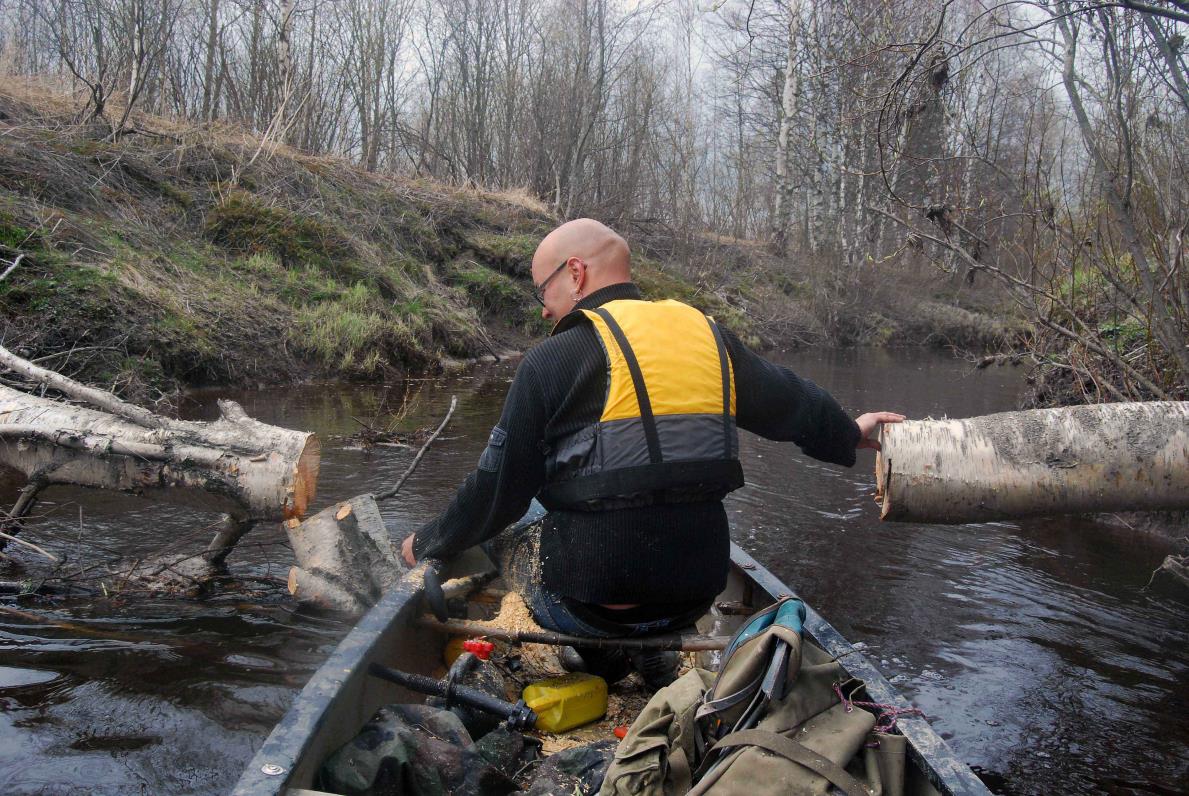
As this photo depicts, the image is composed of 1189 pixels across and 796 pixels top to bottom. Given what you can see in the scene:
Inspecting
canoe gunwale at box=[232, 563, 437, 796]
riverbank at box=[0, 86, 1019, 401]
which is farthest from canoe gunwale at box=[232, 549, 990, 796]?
riverbank at box=[0, 86, 1019, 401]

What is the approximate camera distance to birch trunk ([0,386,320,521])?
3920 mm

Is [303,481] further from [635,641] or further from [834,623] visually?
[834,623]

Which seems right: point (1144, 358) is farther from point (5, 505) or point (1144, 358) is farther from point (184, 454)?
point (5, 505)

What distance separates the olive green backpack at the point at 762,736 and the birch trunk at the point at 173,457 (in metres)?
2.40

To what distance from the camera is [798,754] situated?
176 centimetres

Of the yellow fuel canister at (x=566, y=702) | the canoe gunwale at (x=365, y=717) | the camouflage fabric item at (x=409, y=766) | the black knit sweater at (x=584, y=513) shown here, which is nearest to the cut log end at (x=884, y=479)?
the canoe gunwale at (x=365, y=717)

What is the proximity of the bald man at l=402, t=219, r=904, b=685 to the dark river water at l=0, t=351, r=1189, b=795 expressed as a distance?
149cm

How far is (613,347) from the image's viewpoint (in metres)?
2.52

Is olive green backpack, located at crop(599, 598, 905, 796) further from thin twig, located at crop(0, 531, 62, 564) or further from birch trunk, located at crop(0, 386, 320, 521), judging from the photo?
thin twig, located at crop(0, 531, 62, 564)

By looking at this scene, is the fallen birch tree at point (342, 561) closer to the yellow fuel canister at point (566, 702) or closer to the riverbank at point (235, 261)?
the yellow fuel canister at point (566, 702)

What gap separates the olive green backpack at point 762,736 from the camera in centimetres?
175

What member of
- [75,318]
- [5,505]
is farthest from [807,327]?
[5,505]

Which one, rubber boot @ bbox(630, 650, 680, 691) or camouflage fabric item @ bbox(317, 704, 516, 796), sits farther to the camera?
rubber boot @ bbox(630, 650, 680, 691)

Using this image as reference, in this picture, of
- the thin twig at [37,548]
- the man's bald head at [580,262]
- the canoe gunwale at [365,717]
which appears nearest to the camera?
the canoe gunwale at [365,717]
